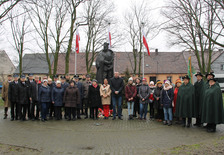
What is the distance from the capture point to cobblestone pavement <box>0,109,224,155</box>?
575cm

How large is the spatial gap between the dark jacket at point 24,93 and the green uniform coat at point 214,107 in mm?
7036

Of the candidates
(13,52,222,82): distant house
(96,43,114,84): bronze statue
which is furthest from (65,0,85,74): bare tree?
(13,52,222,82): distant house

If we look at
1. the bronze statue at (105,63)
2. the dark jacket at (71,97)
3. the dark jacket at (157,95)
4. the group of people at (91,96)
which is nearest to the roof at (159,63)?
the bronze statue at (105,63)

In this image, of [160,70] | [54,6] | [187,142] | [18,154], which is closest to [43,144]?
[18,154]

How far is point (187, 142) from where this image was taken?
6281 millimetres

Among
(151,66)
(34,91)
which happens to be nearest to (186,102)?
(34,91)

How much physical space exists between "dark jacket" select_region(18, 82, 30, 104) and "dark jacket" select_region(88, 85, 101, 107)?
264 cm

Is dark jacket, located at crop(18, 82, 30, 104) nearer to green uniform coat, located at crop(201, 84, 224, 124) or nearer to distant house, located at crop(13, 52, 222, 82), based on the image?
green uniform coat, located at crop(201, 84, 224, 124)

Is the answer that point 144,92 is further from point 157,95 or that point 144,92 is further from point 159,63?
point 159,63

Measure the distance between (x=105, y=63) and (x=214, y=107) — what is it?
5.76 metres

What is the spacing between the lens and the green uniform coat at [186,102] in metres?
8.30

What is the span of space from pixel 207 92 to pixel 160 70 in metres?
36.4

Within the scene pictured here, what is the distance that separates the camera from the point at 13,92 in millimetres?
9531


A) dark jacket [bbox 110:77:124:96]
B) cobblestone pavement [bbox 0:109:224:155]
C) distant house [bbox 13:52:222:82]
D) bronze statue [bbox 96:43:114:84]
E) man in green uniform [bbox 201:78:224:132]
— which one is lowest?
cobblestone pavement [bbox 0:109:224:155]
